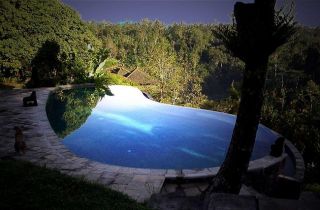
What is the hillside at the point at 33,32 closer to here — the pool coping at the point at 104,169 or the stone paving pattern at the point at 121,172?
the pool coping at the point at 104,169

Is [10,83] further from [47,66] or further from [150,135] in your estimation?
[150,135]

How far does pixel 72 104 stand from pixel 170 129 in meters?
7.85

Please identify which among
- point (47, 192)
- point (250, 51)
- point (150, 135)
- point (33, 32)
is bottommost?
point (150, 135)

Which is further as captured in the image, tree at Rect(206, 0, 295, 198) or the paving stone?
the paving stone

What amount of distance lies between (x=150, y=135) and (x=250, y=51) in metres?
10.4

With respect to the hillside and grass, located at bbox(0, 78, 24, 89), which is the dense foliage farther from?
grass, located at bbox(0, 78, 24, 89)

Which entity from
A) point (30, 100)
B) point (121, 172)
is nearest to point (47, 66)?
point (30, 100)

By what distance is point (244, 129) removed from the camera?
6008 mm

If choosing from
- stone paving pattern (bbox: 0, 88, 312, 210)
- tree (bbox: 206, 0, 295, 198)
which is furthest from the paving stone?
tree (bbox: 206, 0, 295, 198)

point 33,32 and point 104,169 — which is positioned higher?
point 33,32

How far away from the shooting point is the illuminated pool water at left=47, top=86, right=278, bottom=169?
12156mm

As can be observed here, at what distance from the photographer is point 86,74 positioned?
29109 millimetres

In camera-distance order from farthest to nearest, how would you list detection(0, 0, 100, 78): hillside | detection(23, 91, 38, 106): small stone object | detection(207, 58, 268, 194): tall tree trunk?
1. detection(0, 0, 100, 78): hillside
2. detection(23, 91, 38, 106): small stone object
3. detection(207, 58, 268, 194): tall tree trunk

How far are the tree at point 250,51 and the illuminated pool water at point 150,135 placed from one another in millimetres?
5513
